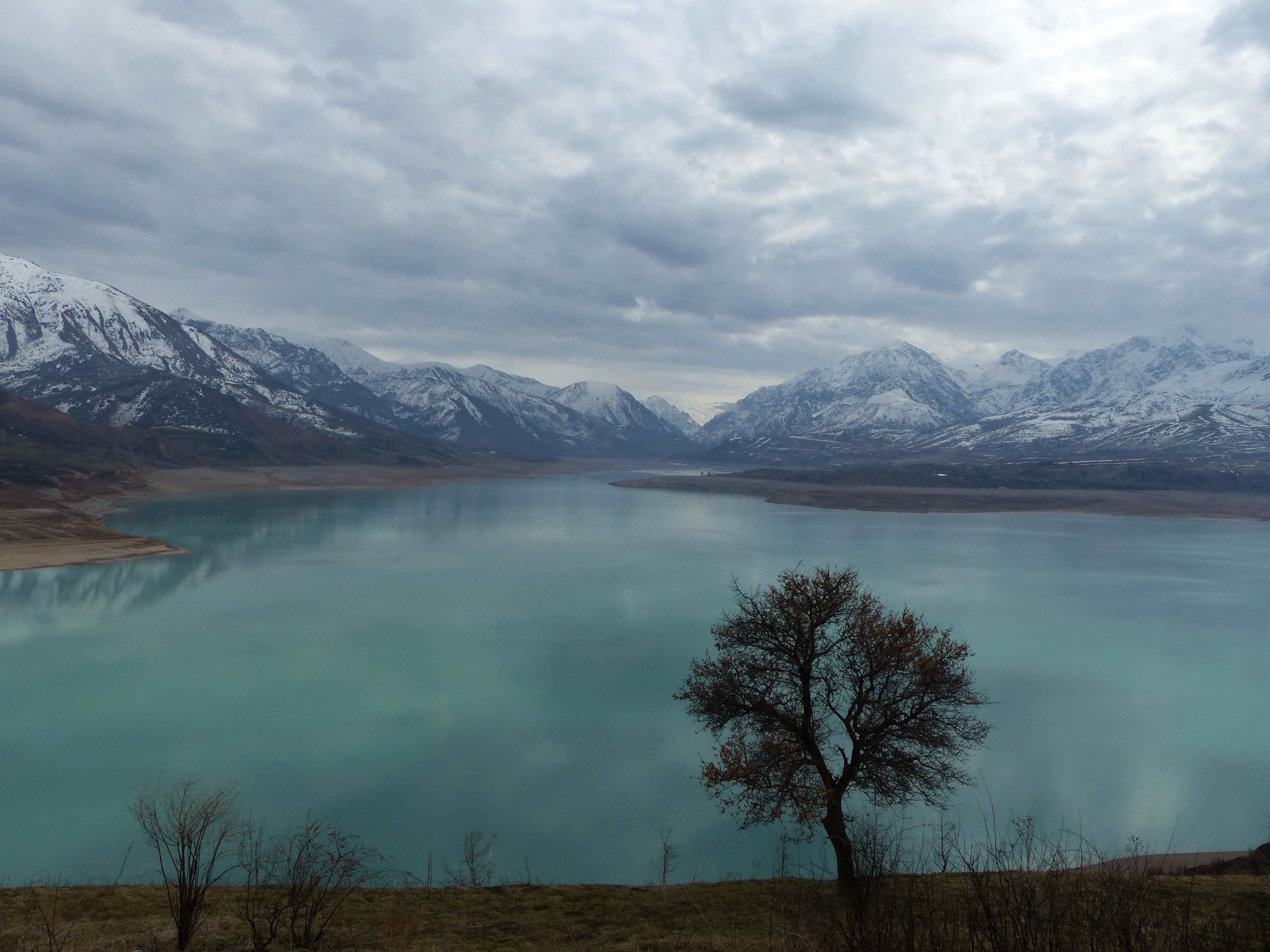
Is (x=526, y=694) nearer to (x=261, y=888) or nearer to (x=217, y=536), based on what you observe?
(x=261, y=888)

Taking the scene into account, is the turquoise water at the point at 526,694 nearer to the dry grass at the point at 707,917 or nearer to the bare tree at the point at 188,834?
the bare tree at the point at 188,834

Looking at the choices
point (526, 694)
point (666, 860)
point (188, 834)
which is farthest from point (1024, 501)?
point (188, 834)

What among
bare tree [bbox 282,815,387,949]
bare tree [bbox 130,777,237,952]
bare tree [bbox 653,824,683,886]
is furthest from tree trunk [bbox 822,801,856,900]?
bare tree [bbox 130,777,237,952]

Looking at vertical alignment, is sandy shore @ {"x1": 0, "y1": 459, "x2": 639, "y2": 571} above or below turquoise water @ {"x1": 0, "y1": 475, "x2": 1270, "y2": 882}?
below

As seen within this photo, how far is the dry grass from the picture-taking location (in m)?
6.39

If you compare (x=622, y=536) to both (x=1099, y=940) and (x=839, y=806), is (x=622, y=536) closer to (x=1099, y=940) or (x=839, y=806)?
(x=839, y=806)

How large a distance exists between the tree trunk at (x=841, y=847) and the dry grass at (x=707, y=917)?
13.4 inches

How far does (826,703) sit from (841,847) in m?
3.01

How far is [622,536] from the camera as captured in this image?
74750 mm

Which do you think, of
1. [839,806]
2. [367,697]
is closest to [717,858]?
[839,806]

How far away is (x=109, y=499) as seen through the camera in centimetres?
9119

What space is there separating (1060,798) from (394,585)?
126 feet

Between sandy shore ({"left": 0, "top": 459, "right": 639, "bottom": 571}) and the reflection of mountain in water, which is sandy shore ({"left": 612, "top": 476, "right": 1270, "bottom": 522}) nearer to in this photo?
the reflection of mountain in water

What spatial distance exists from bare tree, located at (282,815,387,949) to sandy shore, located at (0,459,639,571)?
46296 mm
